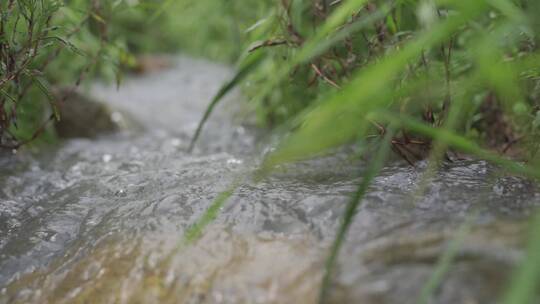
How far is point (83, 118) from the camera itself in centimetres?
307

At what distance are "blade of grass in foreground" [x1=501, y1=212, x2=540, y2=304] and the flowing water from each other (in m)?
0.11

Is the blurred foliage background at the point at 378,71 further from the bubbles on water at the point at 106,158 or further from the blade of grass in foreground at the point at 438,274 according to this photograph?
the bubbles on water at the point at 106,158

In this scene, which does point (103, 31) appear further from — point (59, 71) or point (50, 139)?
point (59, 71)

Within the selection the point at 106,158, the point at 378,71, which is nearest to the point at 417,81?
the point at 378,71

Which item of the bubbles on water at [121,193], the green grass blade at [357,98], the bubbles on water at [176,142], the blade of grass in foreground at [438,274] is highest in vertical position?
the green grass blade at [357,98]

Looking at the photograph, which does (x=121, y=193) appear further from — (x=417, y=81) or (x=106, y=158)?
(x=417, y=81)

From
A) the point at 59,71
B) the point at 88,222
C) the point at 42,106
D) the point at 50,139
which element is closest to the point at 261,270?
the point at 88,222

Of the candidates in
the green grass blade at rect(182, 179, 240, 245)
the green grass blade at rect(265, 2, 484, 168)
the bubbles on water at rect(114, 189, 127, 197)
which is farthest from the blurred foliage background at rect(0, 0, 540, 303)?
the bubbles on water at rect(114, 189, 127, 197)

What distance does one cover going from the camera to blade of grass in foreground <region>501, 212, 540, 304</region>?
64 centimetres

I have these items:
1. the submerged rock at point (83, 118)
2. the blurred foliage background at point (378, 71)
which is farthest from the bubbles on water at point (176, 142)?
the submerged rock at point (83, 118)

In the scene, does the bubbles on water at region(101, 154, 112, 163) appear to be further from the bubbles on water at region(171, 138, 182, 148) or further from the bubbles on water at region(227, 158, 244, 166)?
the bubbles on water at region(227, 158, 244, 166)

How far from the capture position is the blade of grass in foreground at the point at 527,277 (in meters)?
0.64

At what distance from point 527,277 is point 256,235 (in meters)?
0.58

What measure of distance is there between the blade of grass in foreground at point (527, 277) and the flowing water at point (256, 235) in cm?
11
